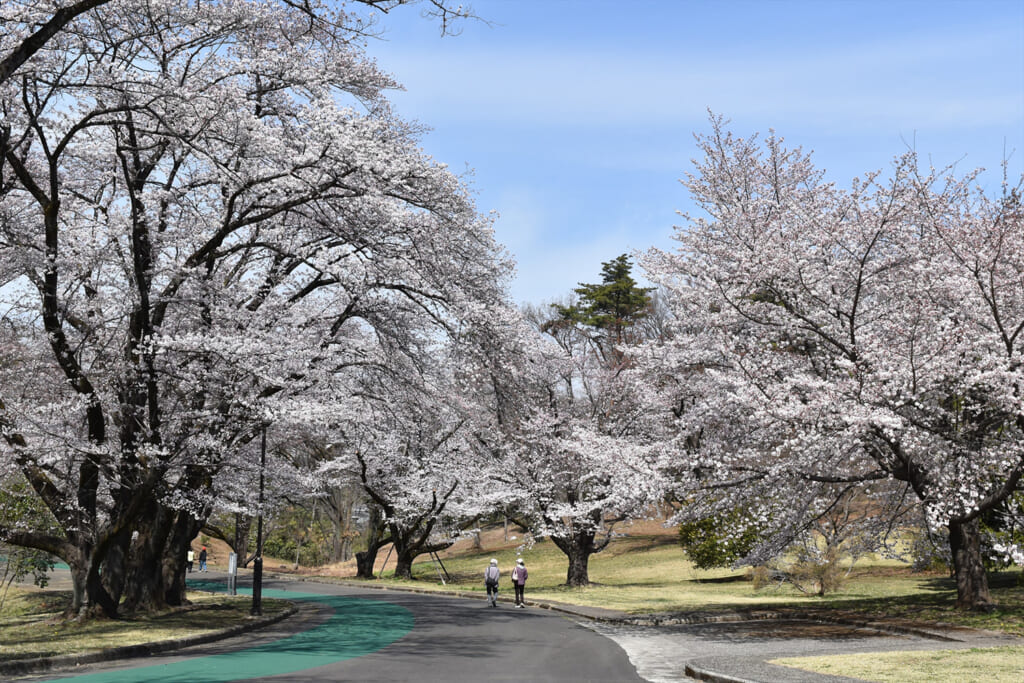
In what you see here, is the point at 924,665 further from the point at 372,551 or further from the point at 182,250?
the point at 372,551

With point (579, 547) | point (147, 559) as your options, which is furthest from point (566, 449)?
point (147, 559)

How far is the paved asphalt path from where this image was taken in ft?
38.6

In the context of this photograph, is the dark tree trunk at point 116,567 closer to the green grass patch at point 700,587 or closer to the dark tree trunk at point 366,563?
the green grass patch at point 700,587

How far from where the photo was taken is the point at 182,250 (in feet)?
67.5

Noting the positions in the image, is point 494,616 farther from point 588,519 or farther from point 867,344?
point 867,344

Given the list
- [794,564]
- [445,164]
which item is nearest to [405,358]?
[445,164]

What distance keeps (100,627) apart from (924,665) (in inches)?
622

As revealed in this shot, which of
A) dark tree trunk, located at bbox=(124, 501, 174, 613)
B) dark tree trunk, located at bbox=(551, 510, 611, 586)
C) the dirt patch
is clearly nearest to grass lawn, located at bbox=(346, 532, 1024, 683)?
dark tree trunk, located at bbox=(551, 510, 611, 586)

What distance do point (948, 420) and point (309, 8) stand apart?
14522 mm

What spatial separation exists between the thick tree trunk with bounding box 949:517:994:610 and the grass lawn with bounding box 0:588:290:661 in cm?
1635

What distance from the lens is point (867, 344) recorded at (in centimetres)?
1702

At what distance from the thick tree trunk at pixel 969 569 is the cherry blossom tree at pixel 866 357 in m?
0.05

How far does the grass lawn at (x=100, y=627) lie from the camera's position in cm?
1474

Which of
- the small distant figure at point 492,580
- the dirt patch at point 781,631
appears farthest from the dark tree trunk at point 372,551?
the dirt patch at point 781,631
